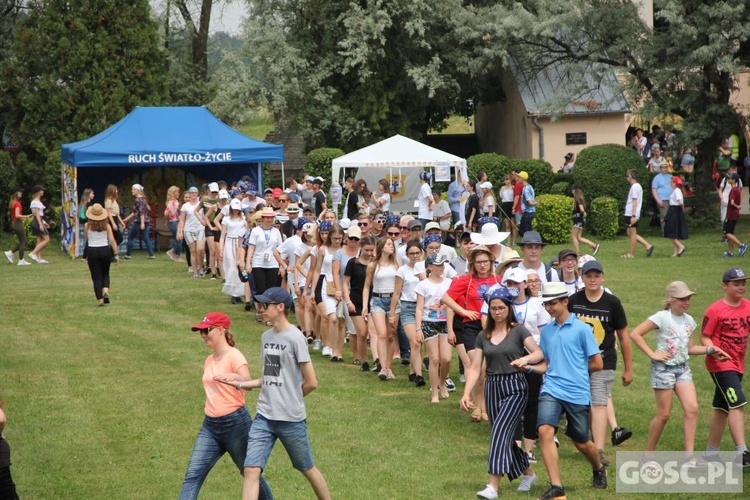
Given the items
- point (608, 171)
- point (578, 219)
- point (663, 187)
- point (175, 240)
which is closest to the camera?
point (578, 219)

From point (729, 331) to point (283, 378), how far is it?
394cm

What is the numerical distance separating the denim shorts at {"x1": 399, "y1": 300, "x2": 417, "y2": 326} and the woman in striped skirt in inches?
149

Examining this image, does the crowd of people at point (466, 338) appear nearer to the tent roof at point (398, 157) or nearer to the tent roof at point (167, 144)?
the tent roof at point (167, 144)

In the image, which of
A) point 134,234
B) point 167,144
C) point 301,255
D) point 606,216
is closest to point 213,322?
point 301,255

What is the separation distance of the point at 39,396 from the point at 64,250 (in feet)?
52.6

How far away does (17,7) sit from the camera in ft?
123

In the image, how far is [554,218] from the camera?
26891 millimetres

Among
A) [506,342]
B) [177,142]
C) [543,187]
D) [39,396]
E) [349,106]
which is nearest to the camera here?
[506,342]

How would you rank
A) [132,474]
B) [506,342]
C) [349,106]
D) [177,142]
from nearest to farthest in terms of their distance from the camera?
[506,342]
[132,474]
[177,142]
[349,106]

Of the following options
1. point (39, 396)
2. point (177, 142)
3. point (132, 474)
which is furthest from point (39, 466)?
point (177, 142)

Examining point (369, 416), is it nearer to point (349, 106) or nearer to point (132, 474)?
point (132, 474)

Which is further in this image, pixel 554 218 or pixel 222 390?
pixel 554 218

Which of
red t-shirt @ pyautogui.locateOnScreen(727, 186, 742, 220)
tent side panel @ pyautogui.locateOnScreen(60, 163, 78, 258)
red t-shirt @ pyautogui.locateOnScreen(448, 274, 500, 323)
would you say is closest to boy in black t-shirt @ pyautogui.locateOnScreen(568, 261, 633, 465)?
red t-shirt @ pyautogui.locateOnScreen(448, 274, 500, 323)

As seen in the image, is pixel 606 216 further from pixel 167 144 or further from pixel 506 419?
pixel 506 419
